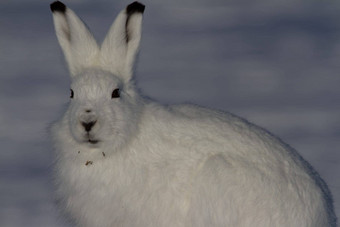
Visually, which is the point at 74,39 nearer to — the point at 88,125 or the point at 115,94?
the point at 115,94

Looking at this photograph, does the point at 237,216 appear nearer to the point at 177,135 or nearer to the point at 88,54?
the point at 177,135

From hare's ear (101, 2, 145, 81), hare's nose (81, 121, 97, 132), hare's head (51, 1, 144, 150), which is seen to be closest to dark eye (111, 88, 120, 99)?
hare's head (51, 1, 144, 150)

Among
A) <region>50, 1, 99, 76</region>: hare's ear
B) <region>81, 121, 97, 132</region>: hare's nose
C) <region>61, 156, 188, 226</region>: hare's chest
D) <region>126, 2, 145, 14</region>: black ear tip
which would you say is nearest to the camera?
<region>81, 121, 97, 132</region>: hare's nose

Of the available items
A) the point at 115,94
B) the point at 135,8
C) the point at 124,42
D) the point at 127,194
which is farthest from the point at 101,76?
the point at 127,194

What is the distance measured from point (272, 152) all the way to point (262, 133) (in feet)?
0.76

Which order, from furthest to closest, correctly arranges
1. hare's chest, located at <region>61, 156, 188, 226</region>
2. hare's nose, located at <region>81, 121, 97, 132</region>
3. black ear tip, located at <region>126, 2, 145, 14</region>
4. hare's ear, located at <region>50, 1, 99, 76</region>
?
hare's ear, located at <region>50, 1, 99, 76</region>
black ear tip, located at <region>126, 2, 145, 14</region>
hare's chest, located at <region>61, 156, 188, 226</region>
hare's nose, located at <region>81, 121, 97, 132</region>

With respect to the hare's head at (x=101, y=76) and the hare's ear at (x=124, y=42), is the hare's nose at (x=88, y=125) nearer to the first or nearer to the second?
the hare's head at (x=101, y=76)

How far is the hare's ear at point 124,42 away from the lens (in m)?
4.86

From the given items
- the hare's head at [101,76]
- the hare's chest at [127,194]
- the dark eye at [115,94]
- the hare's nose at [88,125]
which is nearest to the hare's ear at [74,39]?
the hare's head at [101,76]

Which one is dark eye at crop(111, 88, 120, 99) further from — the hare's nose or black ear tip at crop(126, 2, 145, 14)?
black ear tip at crop(126, 2, 145, 14)

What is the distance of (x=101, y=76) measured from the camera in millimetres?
4762

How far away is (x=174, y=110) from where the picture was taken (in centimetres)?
512

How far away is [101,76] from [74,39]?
0.40 metres

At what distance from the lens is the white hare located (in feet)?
14.9
